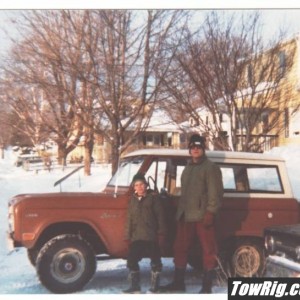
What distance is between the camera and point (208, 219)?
429 cm

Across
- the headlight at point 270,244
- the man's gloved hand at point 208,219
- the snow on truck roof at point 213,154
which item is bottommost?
the headlight at point 270,244

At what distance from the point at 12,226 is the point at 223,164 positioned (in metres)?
2.42

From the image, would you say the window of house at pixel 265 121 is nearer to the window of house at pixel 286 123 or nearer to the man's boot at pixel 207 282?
the window of house at pixel 286 123

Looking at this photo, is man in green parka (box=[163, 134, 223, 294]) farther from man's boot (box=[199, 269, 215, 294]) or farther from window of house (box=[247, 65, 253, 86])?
window of house (box=[247, 65, 253, 86])

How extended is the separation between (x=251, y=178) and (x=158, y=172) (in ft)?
3.70

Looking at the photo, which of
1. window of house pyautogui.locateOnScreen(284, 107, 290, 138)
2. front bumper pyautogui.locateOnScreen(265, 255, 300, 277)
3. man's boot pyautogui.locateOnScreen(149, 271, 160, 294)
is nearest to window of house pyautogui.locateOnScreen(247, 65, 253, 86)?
window of house pyautogui.locateOnScreen(284, 107, 290, 138)

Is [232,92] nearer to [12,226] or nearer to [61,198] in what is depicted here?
[61,198]

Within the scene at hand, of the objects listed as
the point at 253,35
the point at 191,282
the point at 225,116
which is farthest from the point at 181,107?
the point at 191,282

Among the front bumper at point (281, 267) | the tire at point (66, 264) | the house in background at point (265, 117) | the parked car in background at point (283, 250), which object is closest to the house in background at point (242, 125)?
the house in background at point (265, 117)

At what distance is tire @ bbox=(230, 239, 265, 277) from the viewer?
4.73 meters

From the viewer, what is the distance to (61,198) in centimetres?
441

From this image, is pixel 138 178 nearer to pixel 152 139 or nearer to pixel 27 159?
pixel 152 139

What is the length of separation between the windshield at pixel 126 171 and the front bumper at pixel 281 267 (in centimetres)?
173

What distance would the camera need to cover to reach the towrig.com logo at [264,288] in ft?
13.9
